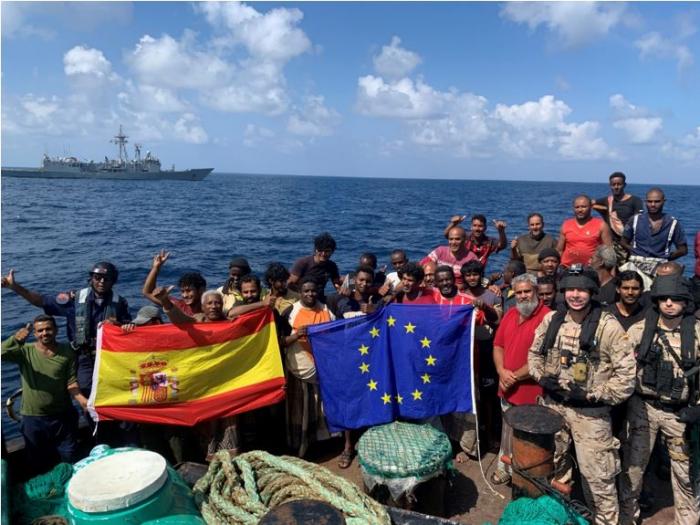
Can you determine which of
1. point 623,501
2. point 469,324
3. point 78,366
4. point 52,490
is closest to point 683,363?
point 623,501

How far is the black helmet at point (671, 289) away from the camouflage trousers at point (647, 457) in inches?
43.6

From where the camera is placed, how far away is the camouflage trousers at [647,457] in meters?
4.84

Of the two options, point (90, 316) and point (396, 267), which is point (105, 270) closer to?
point (90, 316)

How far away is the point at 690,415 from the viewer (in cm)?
468

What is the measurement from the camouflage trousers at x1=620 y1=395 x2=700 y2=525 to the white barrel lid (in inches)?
181

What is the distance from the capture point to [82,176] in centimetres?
12169

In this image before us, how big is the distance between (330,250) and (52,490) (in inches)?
194

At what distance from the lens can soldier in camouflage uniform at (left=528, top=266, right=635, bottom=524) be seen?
4.69 metres

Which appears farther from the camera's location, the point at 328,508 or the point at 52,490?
the point at 52,490

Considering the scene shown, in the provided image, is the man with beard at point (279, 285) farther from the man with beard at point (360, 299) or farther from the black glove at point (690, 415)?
the black glove at point (690, 415)

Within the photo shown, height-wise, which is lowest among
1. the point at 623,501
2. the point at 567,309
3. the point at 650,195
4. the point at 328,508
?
the point at 623,501

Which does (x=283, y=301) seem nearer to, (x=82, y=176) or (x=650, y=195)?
(x=650, y=195)

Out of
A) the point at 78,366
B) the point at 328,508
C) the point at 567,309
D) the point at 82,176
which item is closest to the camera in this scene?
the point at 328,508

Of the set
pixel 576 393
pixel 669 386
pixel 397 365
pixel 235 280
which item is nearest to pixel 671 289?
pixel 669 386
